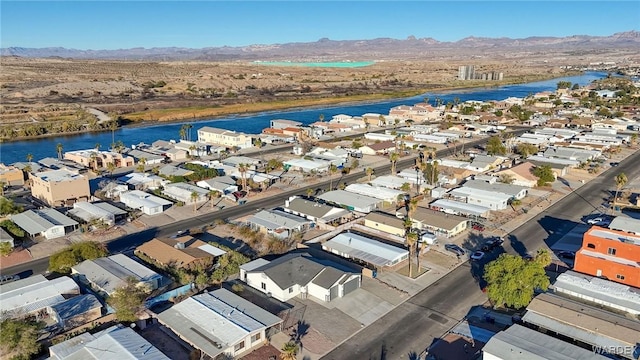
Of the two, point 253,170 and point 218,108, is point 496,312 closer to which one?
point 253,170

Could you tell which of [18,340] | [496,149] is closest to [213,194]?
[18,340]

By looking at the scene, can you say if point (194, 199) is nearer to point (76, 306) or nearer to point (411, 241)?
point (76, 306)

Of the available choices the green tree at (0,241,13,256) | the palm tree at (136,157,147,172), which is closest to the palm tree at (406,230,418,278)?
the green tree at (0,241,13,256)

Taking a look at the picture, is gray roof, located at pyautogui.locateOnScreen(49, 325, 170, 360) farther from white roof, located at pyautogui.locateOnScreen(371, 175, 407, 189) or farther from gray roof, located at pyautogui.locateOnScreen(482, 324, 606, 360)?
white roof, located at pyautogui.locateOnScreen(371, 175, 407, 189)

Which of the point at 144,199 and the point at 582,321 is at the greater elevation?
the point at 582,321

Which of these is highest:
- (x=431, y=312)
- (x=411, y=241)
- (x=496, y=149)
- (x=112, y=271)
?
(x=411, y=241)

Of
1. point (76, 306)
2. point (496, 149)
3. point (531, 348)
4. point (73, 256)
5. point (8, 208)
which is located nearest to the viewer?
point (531, 348)

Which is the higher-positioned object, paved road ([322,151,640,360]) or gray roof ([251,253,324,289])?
gray roof ([251,253,324,289])
